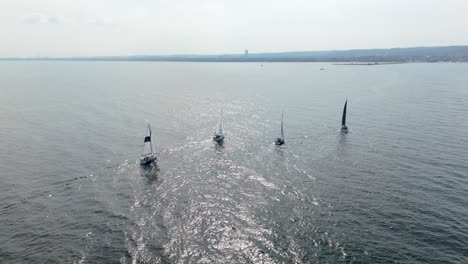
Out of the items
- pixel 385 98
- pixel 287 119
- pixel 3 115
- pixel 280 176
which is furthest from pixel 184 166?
pixel 385 98

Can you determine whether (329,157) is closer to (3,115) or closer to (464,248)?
(464,248)

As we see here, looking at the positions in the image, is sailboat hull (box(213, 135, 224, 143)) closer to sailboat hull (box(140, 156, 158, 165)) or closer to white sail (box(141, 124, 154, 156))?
sailboat hull (box(140, 156, 158, 165))

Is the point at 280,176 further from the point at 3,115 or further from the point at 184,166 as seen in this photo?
the point at 3,115

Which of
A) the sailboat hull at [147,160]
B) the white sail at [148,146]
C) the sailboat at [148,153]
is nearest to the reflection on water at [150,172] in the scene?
the sailboat hull at [147,160]

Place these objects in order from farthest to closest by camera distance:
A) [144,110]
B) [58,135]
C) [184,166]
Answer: [144,110]
[58,135]
[184,166]

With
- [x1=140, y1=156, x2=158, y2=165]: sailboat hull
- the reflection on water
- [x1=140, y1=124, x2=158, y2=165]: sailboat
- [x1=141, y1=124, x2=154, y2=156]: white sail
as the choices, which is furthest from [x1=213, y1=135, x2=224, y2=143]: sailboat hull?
the reflection on water

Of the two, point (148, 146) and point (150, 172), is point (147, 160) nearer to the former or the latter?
point (148, 146)

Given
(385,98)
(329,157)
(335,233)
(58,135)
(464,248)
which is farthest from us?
(385,98)

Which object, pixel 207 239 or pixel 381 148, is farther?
pixel 381 148
